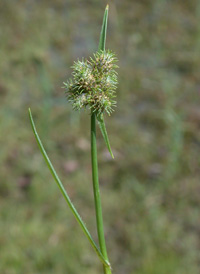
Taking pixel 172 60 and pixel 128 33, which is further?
pixel 128 33

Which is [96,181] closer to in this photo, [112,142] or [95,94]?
[95,94]

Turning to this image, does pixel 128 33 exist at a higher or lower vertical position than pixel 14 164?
higher

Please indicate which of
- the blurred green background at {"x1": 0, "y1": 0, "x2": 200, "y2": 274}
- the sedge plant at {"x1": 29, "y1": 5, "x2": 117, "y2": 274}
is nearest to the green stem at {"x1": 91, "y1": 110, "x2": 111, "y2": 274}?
the sedge plant at {"x1": 29, "y1": 5, "x2": 117, "y2": 274}

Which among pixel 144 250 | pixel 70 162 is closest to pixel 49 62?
pixel 70 162

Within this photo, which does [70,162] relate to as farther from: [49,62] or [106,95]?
[106,95]

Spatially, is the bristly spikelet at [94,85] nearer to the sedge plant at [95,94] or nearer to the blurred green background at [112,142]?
the sedge plant at [95,94]

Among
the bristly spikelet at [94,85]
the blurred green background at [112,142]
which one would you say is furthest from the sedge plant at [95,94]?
the blurred green background at [112,142]

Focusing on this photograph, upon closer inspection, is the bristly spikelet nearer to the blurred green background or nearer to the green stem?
the green stem
